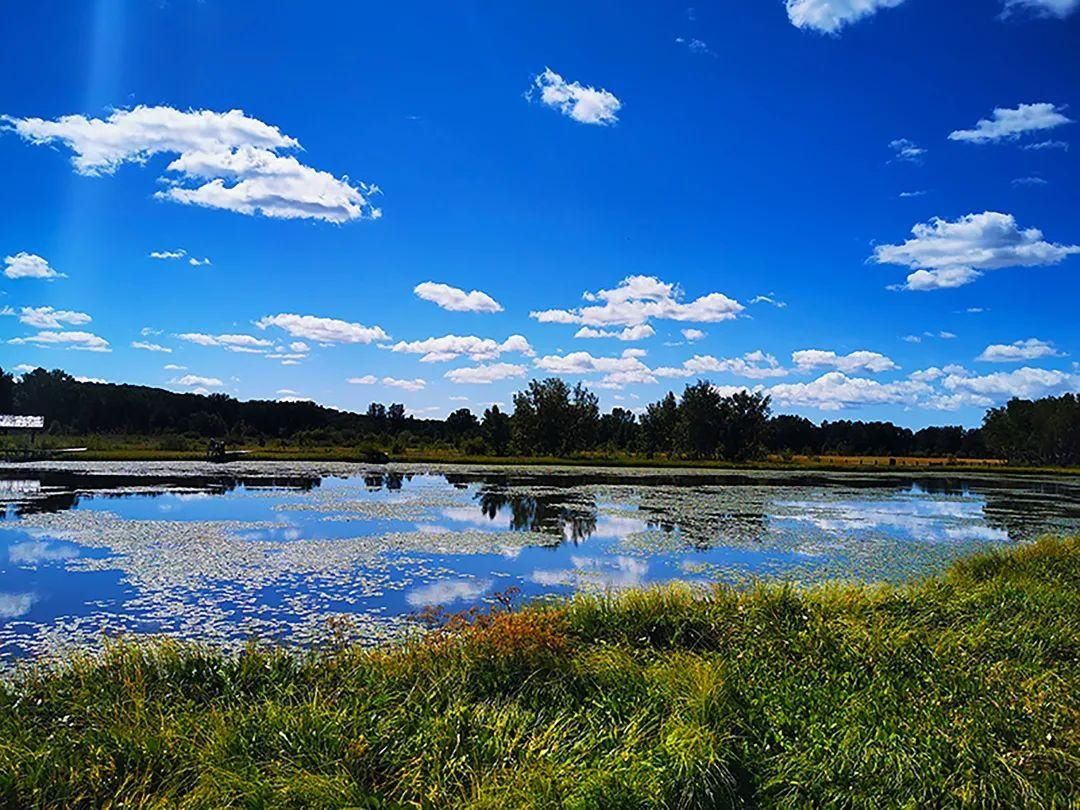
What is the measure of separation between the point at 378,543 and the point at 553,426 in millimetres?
45689

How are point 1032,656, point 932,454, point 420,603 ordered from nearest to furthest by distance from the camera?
point 1032,656 < point 420,603 < point 932,454

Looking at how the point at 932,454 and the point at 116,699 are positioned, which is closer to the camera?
the point at 116,699

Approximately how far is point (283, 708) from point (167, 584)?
756cm

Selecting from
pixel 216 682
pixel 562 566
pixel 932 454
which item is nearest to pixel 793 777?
pixel 216 682

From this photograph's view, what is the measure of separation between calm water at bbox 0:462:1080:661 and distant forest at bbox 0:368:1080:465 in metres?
27.5

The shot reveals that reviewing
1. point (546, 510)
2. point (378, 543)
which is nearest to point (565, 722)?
point (378, 543)

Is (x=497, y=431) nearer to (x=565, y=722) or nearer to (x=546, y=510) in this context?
(x=546, y=510)

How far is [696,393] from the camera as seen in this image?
223 feet

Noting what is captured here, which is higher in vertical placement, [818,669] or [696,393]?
[696,393]

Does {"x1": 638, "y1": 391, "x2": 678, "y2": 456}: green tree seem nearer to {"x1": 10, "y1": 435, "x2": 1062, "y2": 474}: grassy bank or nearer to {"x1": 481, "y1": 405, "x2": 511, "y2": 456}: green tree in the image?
{"x1": 10, "y1": 435, "x2": 1062, "y2": 474}: grassy bank

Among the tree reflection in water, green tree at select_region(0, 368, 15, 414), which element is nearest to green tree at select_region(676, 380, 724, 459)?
the tree reflection in water

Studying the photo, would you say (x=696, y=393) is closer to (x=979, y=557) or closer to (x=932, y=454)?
(x=979, y=557)

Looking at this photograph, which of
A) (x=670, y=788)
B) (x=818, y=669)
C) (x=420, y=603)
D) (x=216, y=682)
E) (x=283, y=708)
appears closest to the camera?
(x=670, y=788)

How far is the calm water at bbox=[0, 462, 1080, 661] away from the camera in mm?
10570
